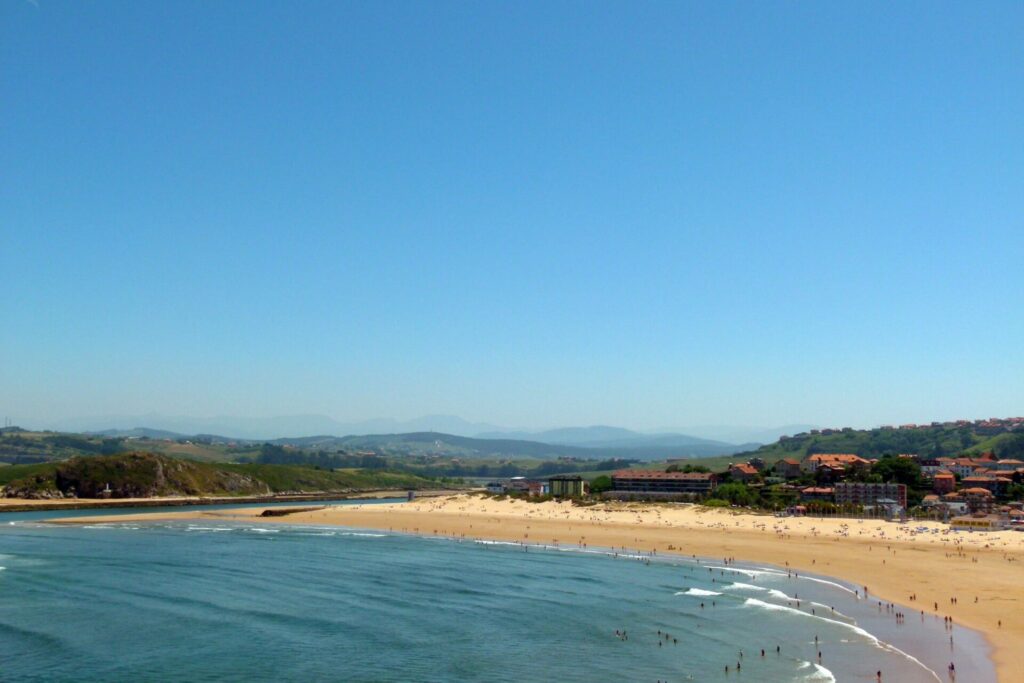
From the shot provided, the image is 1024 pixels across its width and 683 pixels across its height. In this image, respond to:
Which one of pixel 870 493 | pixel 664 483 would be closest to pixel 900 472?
pixel 870 493

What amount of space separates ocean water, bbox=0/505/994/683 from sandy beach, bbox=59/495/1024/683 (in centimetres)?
434

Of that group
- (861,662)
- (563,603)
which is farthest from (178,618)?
(861,662)

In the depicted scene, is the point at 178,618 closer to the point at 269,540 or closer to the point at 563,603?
the point at 563,603

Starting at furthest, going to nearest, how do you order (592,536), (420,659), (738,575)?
(592,536) < (738,575) < (420,659)

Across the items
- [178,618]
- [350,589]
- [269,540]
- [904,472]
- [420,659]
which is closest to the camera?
[420,659]

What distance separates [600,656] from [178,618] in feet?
86.4

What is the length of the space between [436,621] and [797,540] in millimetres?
53179

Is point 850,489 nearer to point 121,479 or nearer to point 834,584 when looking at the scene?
point 834,584

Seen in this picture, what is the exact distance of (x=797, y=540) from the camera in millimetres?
89062

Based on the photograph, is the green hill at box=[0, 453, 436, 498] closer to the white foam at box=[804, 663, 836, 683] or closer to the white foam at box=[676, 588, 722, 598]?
the white foam at box=[676, 588, 722, 598]

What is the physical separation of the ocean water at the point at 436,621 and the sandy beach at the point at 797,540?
14.2 feet

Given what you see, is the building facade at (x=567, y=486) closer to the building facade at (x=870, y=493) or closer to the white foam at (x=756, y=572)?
the building facade at (x=870, y=493)

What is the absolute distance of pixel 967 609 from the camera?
52.0 metres

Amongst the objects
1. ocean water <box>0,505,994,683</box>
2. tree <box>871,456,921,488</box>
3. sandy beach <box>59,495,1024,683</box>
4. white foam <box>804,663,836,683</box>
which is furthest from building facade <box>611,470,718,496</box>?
white foam <box>804,663,836,683</box>
